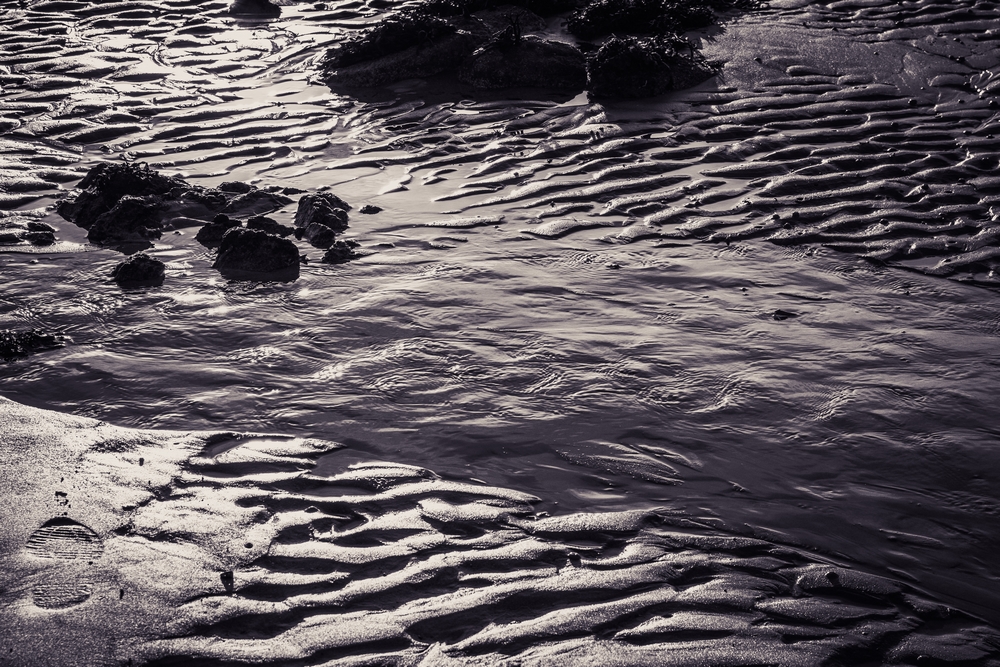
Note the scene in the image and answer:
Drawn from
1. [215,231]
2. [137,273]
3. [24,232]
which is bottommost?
[137,273]

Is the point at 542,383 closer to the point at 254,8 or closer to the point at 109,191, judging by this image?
the point at 109,191

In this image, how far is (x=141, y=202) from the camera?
5941 mm

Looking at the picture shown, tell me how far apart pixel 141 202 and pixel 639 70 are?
439cm

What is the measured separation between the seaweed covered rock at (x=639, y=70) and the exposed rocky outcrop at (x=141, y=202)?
3213mm

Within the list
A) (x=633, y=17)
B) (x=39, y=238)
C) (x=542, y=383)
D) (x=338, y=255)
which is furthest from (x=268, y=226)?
(x=633, y=17)

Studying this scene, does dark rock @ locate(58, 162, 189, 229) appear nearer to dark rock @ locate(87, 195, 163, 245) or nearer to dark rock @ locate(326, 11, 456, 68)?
dark rock @ locate(87, 195, 163, 245)

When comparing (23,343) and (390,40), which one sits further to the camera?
(390,40)

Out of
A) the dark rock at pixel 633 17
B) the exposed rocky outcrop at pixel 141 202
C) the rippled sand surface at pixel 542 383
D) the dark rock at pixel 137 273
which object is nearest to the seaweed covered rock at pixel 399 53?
the rippled sand surface at pixel 542 383

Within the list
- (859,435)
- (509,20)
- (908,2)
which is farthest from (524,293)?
(908,2)

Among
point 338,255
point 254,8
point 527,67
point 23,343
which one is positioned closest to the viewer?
point 23,343

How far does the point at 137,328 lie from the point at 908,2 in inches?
343

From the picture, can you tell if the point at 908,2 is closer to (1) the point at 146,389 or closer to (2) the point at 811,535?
(2) the point at 811,535

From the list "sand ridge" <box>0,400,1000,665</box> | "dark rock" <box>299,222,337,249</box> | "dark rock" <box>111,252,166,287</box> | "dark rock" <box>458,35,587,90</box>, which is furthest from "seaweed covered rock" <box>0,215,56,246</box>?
"dark rock" <box>458,35,587,90</box>

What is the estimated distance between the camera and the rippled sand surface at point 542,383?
304 cm
